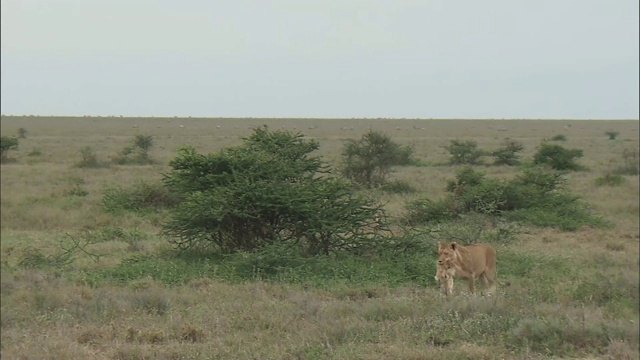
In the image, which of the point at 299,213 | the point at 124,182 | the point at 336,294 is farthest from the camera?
the point at 124,182

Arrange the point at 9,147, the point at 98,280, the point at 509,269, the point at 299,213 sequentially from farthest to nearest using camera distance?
the point at 9,147 → the point at 299,213 → the point at 509,269 → the point at 98,280

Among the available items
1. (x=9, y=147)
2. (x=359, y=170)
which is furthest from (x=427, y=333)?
(x=9, y=147)

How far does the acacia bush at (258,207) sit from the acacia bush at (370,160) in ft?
37.2

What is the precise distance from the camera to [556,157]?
3000 cm

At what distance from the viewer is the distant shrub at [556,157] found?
2977cm

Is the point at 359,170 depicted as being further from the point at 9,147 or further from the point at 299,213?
the point at 9,147

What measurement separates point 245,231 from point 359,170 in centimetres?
1312

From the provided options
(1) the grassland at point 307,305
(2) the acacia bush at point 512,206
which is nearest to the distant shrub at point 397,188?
(2) the acacia bush at point 512,206

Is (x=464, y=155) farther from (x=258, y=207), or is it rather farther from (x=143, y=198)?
(x=258, y=207)

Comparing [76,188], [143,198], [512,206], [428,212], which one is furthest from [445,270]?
[76,188]

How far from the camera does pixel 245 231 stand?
449 inches

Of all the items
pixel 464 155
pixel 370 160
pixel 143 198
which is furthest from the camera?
pixel 464 155

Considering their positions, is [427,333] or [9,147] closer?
[427,333]

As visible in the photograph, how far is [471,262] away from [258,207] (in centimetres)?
390
